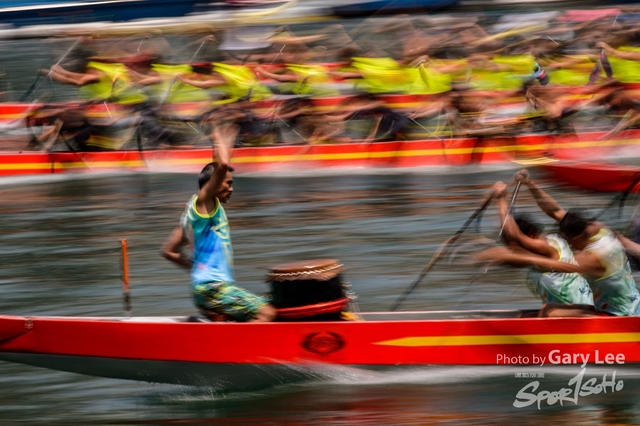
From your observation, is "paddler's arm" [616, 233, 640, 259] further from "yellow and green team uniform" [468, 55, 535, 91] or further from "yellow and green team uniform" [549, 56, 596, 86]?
"yellow and green team uniform" [549, 56, 596, 86]

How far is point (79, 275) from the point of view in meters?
11.8

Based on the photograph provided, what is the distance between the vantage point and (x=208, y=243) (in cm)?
732

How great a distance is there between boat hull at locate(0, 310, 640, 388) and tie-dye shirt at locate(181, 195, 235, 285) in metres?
0.30

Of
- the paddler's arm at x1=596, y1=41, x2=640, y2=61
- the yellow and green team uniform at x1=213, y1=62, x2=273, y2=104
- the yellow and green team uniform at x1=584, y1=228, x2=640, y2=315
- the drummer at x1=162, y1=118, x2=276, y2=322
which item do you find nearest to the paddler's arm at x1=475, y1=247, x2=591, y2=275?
the yellow and green team uniform at x1=584, y1=228, x2=640, y2=315

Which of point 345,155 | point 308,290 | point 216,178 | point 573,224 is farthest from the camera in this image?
point 345,155

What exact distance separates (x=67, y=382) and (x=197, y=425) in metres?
1.43

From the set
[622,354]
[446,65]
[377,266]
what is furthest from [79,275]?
[446,65]

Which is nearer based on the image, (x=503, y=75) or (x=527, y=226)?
(x=527, y=226)

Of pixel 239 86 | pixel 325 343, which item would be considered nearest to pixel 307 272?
pixel 325 343

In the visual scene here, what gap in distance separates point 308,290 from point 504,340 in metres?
1.25

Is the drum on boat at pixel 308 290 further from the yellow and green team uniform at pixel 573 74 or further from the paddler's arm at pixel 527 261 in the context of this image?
the yellow and green team uniform at pixel 573 74

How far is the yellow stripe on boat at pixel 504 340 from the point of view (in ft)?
24.1

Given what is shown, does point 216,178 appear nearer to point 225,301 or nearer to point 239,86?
point 225,301

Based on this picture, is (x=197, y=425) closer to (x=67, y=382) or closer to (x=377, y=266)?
(x=67, y=382)
